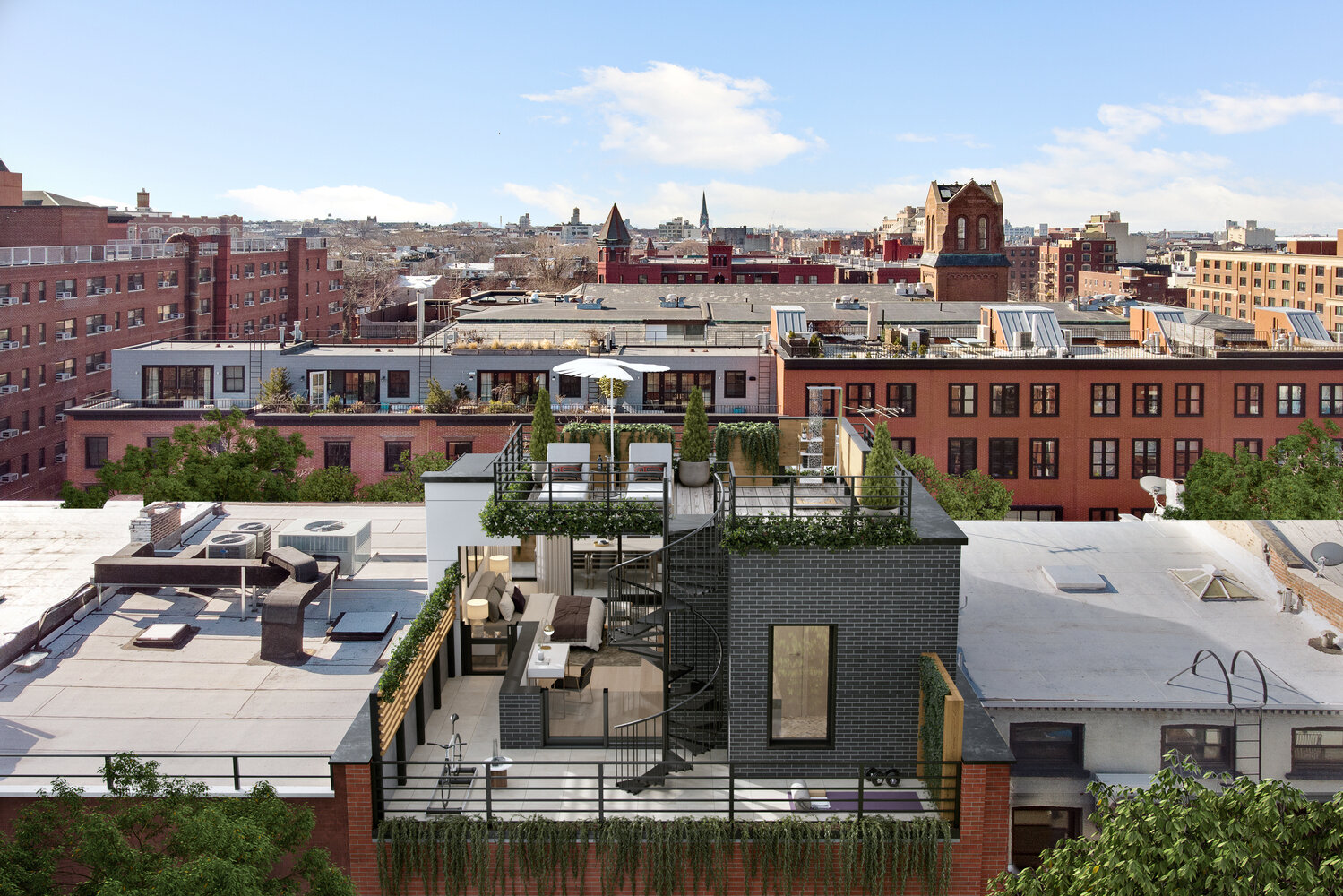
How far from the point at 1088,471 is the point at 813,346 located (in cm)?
1384

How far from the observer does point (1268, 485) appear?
122 feet

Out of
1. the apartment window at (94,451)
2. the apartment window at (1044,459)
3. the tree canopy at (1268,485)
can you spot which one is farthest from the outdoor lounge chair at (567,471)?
the apartment window at (94,451)

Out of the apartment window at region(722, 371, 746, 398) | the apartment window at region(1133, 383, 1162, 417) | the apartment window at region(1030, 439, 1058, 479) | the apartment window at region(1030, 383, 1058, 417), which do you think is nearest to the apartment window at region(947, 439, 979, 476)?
the apartment window at region(1030, 439, 1058, 479)

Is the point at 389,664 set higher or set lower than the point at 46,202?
lower

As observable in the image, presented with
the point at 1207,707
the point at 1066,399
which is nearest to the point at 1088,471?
the point at 1066,399

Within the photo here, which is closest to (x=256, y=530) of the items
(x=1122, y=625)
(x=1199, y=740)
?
(x=1122, y=625)

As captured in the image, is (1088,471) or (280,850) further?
(1088,471)

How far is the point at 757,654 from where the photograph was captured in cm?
1641

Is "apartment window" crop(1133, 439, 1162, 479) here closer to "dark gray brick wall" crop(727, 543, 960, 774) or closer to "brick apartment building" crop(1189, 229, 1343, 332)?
"dark gray brick wall" crop(727, 543, 960, 774)

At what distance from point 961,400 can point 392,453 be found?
26433 millimetres

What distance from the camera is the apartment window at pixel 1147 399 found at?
52875 millimetres

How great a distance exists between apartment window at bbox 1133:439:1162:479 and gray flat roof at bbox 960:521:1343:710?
29.5 m

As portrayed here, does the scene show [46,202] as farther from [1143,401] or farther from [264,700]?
[264,700]

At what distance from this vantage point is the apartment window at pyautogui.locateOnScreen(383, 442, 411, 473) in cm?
5388
